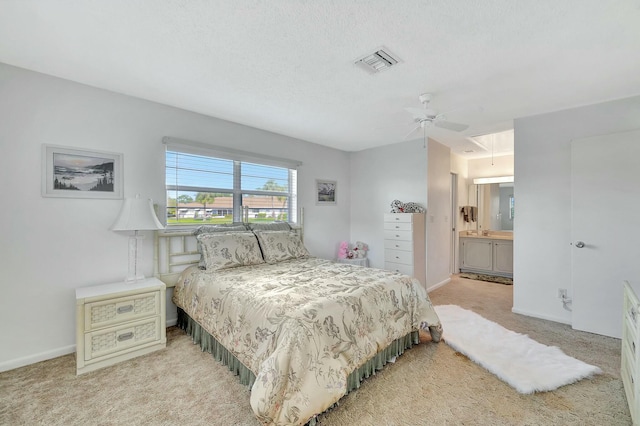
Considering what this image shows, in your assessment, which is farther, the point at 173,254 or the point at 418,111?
the point at 173,254

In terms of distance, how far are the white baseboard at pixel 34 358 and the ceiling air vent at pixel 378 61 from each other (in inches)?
141

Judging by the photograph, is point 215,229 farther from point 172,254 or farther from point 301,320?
point 301,320

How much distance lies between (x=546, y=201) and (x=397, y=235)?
1.90 metres

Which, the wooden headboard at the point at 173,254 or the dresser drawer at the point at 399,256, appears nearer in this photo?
the wooden headboard at the point at 173,254

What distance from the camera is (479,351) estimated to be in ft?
8.07

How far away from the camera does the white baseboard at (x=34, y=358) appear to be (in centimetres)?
219

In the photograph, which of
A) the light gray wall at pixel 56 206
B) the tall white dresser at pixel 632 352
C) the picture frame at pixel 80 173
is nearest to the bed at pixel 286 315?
the light gray wall at pixel 56 206

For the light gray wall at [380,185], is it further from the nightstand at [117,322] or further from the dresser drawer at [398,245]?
the nightstand at [117,322]

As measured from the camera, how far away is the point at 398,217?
426cm

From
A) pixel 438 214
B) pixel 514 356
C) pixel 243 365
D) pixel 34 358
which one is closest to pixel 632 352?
pixel 514 356

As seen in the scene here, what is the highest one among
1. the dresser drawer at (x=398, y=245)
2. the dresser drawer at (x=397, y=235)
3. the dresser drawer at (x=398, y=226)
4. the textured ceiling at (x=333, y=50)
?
the textured ceiling at (x=333, y=50)

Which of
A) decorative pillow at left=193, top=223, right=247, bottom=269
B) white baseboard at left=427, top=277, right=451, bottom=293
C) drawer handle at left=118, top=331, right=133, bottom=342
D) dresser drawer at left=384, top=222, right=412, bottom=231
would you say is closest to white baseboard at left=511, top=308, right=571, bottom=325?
white baseboard at left=427, top=277, right=451, bottom=293

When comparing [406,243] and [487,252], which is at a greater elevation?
[406,243]

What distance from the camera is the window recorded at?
317 cm
